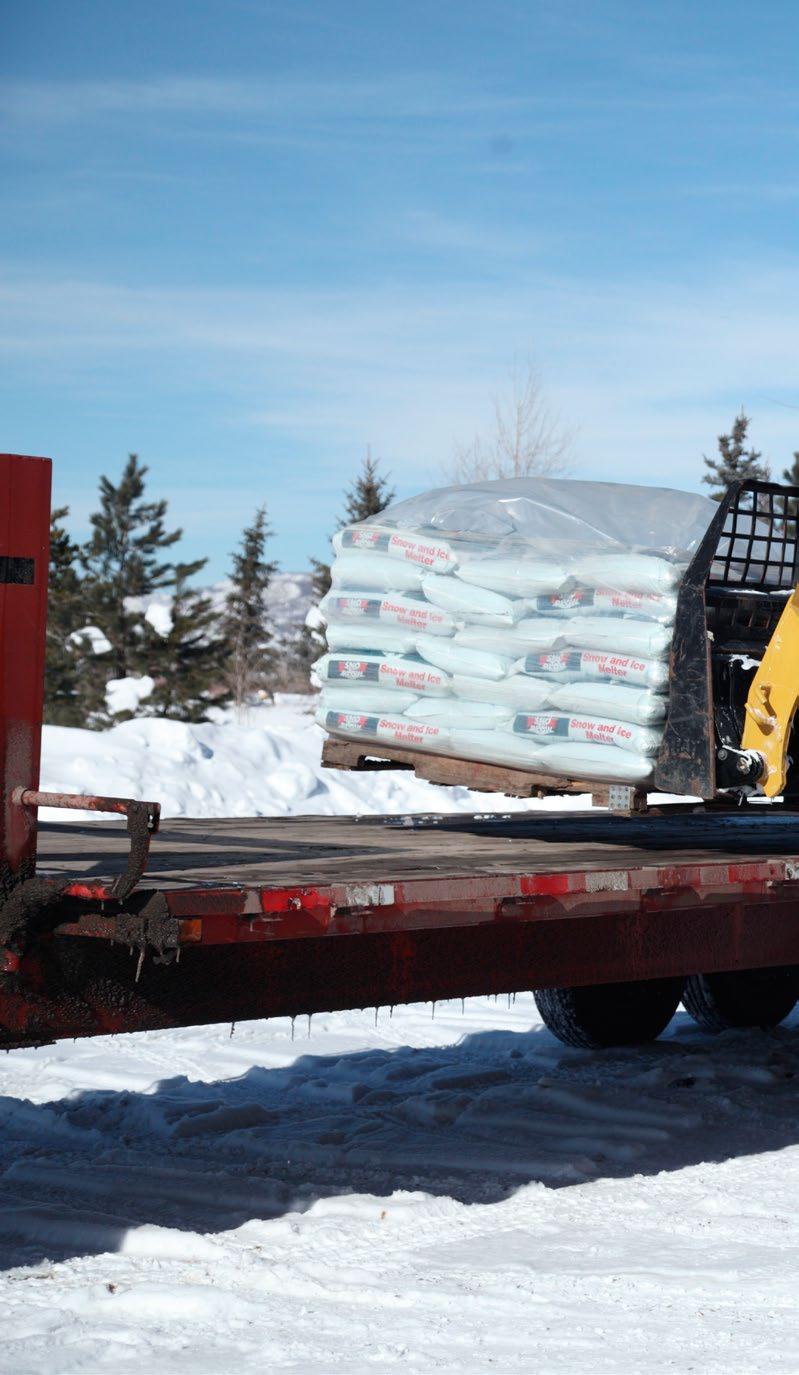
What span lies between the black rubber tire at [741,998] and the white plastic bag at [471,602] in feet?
7.98

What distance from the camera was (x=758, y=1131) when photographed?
5.42 meters

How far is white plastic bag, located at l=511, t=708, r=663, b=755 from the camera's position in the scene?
4980 millimetres

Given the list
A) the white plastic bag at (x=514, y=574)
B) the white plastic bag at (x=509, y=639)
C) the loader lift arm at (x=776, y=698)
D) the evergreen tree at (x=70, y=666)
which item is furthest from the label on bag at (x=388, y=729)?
the evergreen tree at (x=70, y=666)

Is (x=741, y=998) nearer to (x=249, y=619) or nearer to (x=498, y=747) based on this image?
(x=498, y=747)

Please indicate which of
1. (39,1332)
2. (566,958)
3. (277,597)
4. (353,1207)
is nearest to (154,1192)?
(353,1207)

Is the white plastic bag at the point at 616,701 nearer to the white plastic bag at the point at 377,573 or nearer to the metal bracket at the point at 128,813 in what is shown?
the white plastic bag at the point at 377,573

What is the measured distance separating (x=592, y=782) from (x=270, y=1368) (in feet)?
7.91

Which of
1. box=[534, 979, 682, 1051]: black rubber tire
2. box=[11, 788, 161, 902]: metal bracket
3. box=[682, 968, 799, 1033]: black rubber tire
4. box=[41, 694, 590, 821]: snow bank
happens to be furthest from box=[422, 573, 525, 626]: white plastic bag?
box=[41, 694, 590, 821]: snow bank

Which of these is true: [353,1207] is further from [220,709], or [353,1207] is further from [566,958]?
[220,709]

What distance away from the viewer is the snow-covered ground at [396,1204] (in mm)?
3473

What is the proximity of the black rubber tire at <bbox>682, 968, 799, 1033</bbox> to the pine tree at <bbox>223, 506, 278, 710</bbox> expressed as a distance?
1249 inches

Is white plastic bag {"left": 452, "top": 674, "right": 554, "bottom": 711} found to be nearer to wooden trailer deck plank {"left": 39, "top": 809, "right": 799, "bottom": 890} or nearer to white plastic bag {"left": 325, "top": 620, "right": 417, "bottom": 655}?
white plastic bag {"left": 325, "top": 620, "right": 417, "bottom": 655}

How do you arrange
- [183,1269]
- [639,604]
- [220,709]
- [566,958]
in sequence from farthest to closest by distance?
[220,709]
[639,604]
[566,958]
[183,1269]

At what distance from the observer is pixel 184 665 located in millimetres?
34781
